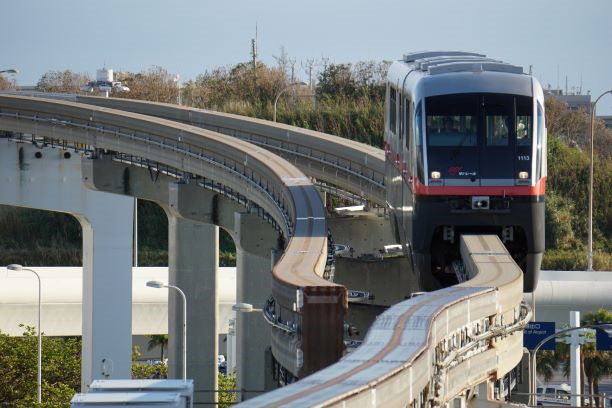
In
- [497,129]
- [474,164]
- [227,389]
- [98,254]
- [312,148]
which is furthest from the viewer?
[227,389]

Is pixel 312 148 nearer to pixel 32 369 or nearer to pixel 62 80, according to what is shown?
pixel 32 369

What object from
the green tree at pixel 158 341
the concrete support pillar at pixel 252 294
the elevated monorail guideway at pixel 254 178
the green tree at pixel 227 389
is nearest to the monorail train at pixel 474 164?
the elevated monorail guideway at pixel 254 178

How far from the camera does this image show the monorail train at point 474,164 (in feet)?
96.3

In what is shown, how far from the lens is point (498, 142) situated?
29.6 metres

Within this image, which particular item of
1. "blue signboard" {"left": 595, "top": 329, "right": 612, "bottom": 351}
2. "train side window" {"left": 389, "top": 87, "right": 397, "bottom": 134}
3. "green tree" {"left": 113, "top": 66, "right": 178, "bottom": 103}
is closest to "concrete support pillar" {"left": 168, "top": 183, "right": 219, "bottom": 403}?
"train side window" {"left": 389, "top": 87, "right": 397, "bottom": 134}

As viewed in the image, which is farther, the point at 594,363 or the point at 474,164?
the point at 594,363

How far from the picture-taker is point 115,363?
172ft

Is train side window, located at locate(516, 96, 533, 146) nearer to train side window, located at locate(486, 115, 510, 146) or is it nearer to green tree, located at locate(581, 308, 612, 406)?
train side window, located at locate(486, 115, 510, 146)

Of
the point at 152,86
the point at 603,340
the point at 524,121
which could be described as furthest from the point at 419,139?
the point at 152,86

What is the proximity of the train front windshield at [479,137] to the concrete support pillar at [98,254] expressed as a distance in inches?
963

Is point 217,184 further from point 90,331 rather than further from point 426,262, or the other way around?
point 426,262

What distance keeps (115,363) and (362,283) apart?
14581mm

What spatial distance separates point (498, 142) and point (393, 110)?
253 inches

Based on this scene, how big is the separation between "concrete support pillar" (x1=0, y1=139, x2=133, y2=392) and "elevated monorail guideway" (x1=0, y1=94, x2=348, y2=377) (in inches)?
60.2
